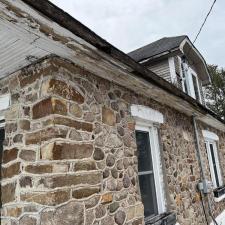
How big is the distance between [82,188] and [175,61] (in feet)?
23.7

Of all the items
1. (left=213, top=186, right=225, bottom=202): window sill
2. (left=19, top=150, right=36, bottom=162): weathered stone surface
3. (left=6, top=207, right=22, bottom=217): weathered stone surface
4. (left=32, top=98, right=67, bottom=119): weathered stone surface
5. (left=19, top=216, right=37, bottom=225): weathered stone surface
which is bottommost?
(left=213, top=186, right=225, bottom=202): window sill

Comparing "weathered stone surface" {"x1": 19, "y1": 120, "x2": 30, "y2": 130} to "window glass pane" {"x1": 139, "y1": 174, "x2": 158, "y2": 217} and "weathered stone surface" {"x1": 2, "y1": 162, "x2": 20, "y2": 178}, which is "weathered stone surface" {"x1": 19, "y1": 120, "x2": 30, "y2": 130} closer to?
"weathered stone surface" {"x1": 2, "y1": 162, "x2": 20, "y2": 178}

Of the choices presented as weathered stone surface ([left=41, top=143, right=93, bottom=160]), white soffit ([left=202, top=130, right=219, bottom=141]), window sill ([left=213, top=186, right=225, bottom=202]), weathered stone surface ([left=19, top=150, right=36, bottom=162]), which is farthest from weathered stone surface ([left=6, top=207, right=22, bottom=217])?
white soffit ([left=202, top=130, right=219, bottom=141])

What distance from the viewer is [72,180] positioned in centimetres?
284

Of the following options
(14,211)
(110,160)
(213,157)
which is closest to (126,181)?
(110,160)

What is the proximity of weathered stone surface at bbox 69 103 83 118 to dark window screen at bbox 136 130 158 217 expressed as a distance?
63.7 inches

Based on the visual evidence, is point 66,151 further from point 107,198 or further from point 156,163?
point 156,163

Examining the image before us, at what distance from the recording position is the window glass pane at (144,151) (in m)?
4.52

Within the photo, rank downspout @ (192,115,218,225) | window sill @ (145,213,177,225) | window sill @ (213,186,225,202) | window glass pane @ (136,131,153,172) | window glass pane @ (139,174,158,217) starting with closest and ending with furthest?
window sill @ (145,213,177,225)
window glass pane @ (139,174,158,217)
window glass pane @ (136,131,153,172)
downspout @ (192,115,218,225)
window sill @ (213,186,225,202)

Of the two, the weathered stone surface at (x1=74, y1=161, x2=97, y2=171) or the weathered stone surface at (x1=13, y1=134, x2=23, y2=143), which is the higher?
the weathered stone surface at (x1=13, y1=134, x2=23, y2=143)

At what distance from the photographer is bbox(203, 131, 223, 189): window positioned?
8.09 meters

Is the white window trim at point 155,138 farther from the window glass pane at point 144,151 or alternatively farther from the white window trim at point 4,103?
the white window trim at point 4,103

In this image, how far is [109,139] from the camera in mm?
3531

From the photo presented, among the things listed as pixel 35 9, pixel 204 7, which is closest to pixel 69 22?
pixel 35 9
